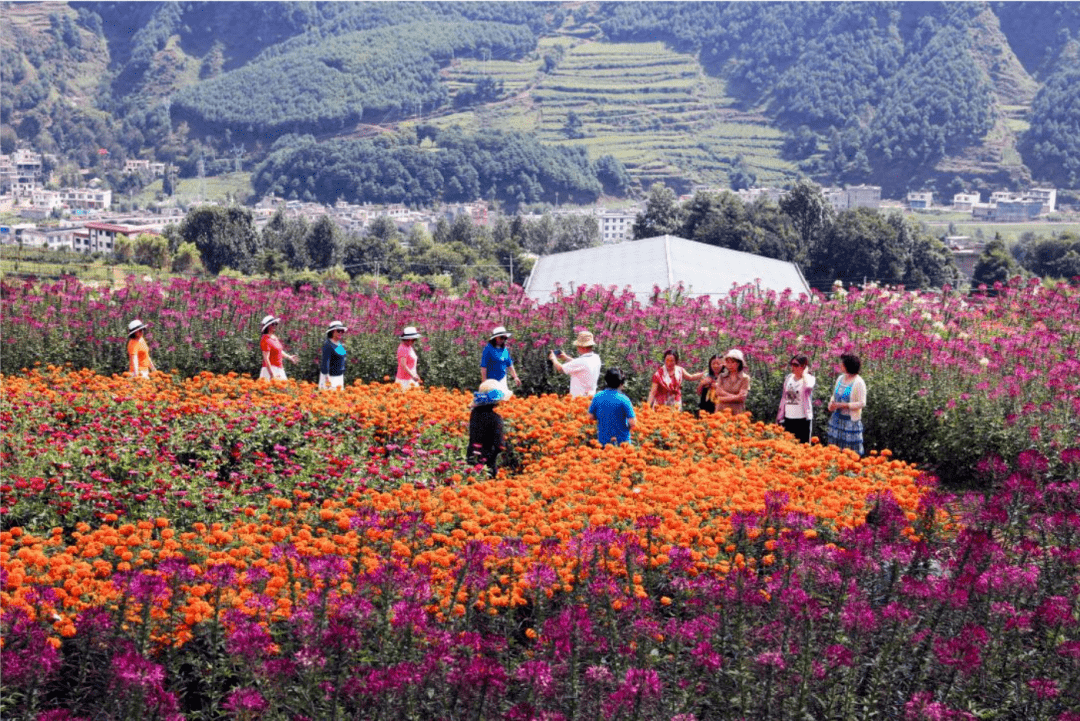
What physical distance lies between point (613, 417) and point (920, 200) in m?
183

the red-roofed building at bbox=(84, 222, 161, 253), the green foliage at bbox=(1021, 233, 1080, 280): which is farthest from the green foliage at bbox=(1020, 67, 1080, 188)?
the red-roofed building at bbox=(84, 222, 161, 253)

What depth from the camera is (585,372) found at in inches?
429

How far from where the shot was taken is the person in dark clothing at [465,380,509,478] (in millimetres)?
8688

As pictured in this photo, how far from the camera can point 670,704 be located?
4.35 metres

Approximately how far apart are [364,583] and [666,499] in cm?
244

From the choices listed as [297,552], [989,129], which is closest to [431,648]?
[297,552]

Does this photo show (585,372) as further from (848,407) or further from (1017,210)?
(1017,210)

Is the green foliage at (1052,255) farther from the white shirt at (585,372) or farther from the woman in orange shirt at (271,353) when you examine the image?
the woman in orange shirt at (271,353)

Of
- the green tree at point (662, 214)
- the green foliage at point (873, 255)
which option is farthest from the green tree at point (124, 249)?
the green foliage at point (873, 255)

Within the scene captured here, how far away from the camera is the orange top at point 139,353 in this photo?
38.7 feet

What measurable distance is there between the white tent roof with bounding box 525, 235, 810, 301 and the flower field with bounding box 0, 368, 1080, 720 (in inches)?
734

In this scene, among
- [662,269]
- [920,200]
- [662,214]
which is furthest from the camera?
[920,200]

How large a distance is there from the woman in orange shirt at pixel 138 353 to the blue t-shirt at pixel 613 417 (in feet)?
16.5

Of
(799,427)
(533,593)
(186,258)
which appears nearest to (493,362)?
(799,427)
